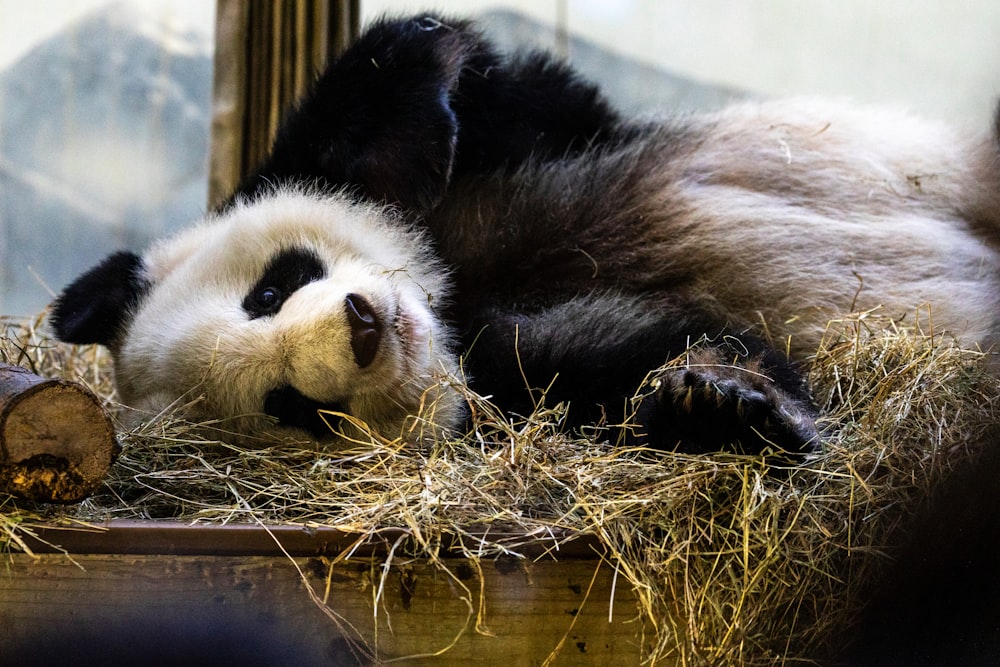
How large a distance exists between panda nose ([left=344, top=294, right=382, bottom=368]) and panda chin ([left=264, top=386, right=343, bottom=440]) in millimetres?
171

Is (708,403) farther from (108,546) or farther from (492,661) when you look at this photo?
(108,546)

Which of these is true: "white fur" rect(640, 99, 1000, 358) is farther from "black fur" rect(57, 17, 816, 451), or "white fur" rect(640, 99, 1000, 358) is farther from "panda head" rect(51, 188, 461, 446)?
"panda head" rect(51, 188, 461, 446)

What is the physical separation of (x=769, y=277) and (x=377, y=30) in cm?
134

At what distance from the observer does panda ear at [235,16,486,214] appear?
2.81m

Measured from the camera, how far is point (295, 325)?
234 centimetres

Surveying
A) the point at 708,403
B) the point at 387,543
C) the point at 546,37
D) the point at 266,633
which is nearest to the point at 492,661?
the point at 387,543

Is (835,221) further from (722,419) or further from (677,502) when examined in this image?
(677,502)

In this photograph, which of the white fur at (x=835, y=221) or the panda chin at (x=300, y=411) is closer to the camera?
the panda chin at (x=300, y=411)

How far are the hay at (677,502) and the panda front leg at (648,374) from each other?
7 cm

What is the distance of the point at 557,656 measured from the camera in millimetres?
1691

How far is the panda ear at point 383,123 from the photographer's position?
2.81 meters

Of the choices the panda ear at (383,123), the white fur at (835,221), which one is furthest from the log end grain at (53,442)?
the white fur at (835,221)

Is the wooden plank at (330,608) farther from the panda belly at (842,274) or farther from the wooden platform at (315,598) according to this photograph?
the panda belly at (842,274)

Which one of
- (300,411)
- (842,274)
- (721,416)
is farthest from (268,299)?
(842,274)
